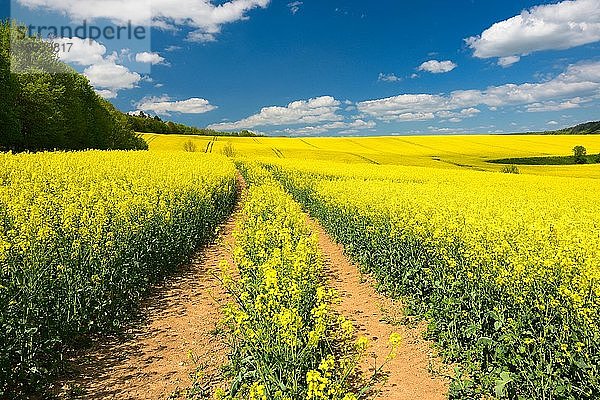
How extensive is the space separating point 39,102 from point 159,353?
36.1 m

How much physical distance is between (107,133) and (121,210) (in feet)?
155

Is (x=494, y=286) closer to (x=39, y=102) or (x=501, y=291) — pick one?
(x=501, y=291)

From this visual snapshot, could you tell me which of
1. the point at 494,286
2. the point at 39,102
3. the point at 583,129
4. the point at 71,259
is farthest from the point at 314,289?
the point at 583,129

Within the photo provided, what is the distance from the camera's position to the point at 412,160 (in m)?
56.6

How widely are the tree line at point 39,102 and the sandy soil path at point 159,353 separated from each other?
29091mm

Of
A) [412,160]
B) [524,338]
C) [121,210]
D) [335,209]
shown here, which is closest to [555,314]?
[524,338]

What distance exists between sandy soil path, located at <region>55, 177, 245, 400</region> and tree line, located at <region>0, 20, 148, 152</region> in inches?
1145

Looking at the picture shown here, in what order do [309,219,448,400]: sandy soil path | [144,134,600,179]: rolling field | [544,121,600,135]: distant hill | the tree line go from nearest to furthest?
[309,219,448,400]: sandy soil path → the tree line → [144,134,600,179]: rolling field → [544,121,600,135]: distant hill

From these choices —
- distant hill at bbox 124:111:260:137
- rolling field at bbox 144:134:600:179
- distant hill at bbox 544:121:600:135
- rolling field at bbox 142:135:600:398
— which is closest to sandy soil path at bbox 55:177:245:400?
rolling field at bbox 142:135:600:398

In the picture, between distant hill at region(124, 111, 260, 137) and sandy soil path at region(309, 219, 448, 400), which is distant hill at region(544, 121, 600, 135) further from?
sandy soil path at region(309, 219, 448, 400)

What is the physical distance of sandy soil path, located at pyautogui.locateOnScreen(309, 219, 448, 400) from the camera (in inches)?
231

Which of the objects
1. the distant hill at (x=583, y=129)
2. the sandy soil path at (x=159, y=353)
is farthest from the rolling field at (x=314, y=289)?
the distant hill at (x=583, y=129)

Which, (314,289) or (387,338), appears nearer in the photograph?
(314,289)

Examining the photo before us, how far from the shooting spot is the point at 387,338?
7.32 m
